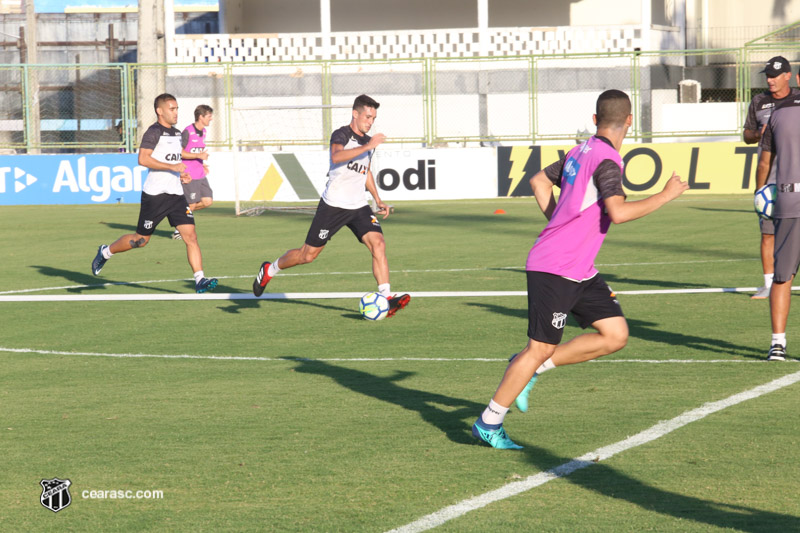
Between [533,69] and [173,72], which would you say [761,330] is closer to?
[533,69]

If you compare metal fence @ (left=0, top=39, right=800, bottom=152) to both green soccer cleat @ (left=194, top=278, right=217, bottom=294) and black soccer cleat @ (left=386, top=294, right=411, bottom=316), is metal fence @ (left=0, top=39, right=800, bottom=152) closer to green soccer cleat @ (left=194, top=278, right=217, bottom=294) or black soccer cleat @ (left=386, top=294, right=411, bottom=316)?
green soccer cleat @ (left=194, top=278, right=217, bottom=294)

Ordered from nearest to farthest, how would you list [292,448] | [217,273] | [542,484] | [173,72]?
[542,484], [292,448], [217,273], [173,72]

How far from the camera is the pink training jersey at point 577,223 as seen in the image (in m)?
5.52

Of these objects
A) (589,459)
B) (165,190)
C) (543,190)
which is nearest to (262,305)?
(165,190)

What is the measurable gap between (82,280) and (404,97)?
21.1 m

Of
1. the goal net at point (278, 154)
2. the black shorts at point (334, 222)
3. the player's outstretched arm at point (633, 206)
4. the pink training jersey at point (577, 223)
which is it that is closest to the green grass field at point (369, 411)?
the black shorts at point (334, 222)

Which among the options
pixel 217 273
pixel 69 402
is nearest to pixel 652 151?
pixel 217 273

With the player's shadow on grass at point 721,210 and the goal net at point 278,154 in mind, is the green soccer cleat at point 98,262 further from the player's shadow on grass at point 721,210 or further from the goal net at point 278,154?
the player's shadow on grass at point 721,210

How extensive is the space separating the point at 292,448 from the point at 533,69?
977 inches

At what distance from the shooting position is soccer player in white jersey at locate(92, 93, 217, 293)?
11844 mm

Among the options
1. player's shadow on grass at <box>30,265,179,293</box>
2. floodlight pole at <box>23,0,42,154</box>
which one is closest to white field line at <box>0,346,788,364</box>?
player's shadow on grass at <box>30,265,179,293</box>

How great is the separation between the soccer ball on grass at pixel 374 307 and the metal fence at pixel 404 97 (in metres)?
18.6

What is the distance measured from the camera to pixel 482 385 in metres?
7.22

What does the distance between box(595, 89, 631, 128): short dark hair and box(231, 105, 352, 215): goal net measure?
18.2m
